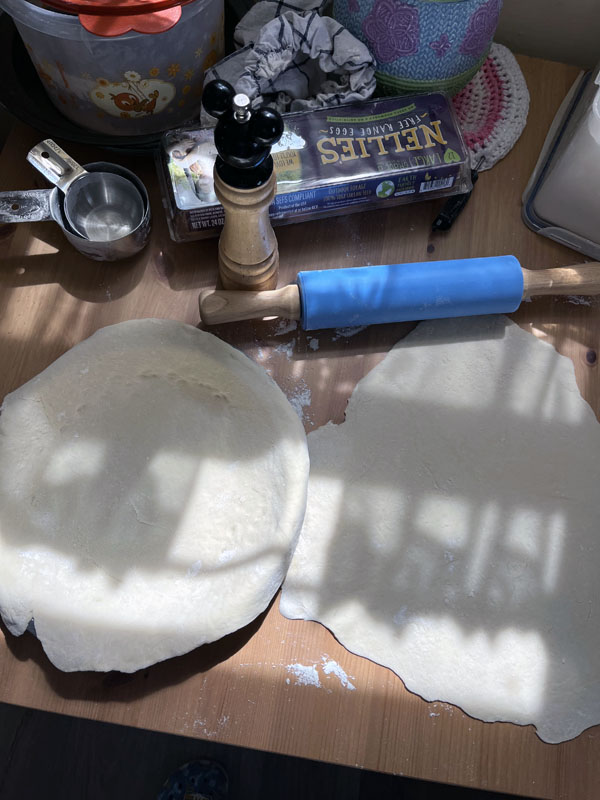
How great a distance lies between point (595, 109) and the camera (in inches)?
29.1

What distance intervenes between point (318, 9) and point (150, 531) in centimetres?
70

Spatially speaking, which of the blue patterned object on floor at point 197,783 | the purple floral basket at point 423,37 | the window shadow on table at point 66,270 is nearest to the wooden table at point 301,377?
the window shadow on table at point 66,270

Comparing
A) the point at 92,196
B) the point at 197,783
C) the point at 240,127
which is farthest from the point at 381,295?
the point at 197,783

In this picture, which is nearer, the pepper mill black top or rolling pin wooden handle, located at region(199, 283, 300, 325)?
the pepper mill black top

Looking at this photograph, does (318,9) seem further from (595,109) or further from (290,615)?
(290,615)

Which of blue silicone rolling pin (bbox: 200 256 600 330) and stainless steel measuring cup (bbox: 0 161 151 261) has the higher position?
stainless steel measuring cup (bbox: 0 161 151 261)

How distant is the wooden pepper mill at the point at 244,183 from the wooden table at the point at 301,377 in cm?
8

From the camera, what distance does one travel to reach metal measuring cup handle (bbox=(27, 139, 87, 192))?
2.59ft

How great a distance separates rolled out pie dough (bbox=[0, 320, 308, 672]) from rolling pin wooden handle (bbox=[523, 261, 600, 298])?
Result: 1.11 feet

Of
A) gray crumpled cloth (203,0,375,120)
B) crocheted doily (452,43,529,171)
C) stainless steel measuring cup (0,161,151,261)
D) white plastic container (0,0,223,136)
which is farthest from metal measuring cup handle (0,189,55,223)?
crocheted doily (452,43,529,171)

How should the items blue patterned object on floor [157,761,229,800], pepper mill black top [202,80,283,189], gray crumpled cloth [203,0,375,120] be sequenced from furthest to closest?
blue patterned object on floor [157,761,229,800]
gray crumpled cloth [203,0,375,120]
pepper mill black top [202,80,283,189]

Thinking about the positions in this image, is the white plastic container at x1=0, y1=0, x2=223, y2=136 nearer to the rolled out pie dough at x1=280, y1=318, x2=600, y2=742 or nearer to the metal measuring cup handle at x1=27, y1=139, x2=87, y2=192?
the metal measuring cup handle at x1=27, y1=139, x2=87, y2=192

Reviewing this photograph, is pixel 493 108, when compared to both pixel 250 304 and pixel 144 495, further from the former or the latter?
pixel 144 495

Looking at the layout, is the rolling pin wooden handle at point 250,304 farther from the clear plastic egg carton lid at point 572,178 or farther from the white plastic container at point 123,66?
the clear plastic egg carton lid at point 572,178
